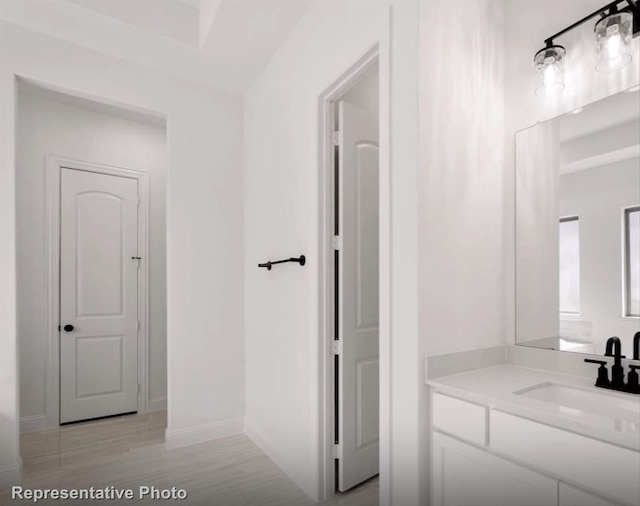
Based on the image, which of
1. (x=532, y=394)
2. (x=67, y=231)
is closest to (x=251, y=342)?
(x=67, y=231)

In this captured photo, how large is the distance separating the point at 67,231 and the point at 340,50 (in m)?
2.65

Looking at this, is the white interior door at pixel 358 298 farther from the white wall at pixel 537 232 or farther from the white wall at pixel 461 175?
the white wall at pixel 537 232

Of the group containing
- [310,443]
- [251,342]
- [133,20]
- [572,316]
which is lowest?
[310,443]

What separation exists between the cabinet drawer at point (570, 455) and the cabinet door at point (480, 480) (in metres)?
0.05

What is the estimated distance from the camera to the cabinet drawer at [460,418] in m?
1.33

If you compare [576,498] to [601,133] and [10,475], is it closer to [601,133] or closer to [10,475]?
[601,133]

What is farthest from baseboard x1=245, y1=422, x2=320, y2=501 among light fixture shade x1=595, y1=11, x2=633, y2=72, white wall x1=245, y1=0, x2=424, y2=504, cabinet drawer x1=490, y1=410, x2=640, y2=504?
light fixture shade x1=595, y1=11, x2=633, y2=72

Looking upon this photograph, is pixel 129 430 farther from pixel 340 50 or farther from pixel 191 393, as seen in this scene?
pixel 340 50

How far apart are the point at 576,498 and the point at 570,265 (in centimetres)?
87

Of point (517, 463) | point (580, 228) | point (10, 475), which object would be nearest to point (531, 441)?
point (517, 463)

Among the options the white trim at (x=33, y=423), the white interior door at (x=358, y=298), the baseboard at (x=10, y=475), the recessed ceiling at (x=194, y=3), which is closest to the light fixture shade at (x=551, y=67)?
the white interior door at (x=358, y=298)

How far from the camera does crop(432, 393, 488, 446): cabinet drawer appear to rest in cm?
133

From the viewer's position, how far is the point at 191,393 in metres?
2.91

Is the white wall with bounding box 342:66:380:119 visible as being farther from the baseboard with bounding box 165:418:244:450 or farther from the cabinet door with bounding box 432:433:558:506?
the baseboard with bounding box 165:418:244:450
